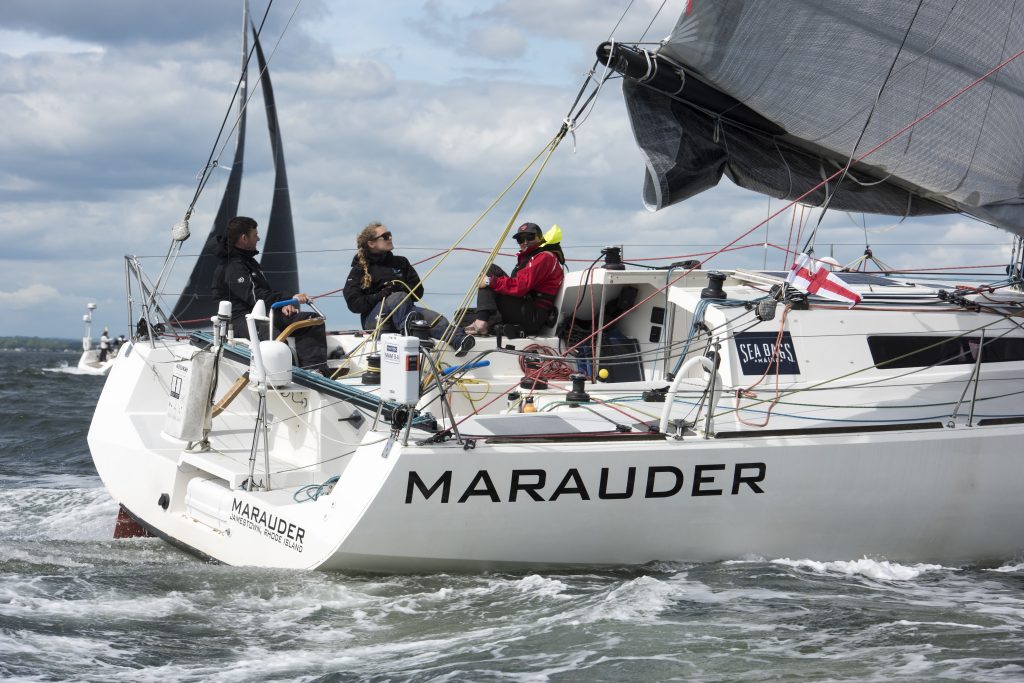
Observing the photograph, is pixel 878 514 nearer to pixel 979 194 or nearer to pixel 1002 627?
pixel 1002 627

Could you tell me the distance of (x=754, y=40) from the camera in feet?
21.0

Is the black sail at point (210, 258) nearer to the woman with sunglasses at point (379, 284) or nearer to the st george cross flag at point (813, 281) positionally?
the woman with sunglasses at point (379, 284)

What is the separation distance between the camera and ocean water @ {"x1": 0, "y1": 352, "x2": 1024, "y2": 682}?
4207mm

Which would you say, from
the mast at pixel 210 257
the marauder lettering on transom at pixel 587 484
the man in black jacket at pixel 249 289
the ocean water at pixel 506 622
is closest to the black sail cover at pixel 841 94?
the marauder lettering on transom at pixel 587 484

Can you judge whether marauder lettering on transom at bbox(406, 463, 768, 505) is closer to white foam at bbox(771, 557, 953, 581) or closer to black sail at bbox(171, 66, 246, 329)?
white foam at bbox(771, 557, 953, 581)

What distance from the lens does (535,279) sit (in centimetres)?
724

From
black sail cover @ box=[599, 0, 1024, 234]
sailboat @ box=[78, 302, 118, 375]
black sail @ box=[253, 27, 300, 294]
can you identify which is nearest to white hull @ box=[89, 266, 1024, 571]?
black sail cover @ box=[599, 0, 1024, 234]

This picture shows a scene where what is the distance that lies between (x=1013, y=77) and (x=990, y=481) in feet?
8.81

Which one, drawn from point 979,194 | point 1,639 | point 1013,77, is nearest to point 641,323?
point 979,194

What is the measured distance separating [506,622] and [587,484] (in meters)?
0.81

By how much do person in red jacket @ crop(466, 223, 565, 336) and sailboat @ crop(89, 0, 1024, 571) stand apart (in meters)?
0.12

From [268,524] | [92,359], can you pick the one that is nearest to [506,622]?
[268,524]

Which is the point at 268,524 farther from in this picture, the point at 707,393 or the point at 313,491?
the point at 707,393

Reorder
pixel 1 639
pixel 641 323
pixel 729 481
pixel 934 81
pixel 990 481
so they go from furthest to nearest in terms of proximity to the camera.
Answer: pixel 641 323, pixel 934 81, pixel 990 481, pixel 729 481, pixel 1 639
